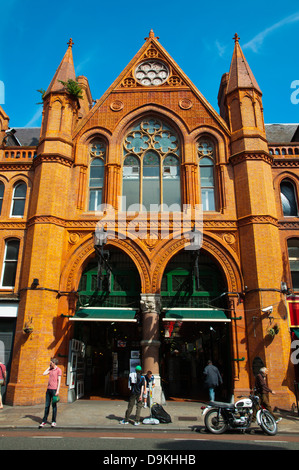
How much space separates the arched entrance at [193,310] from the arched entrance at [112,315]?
152 cm

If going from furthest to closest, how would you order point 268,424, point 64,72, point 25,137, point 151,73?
1. point 25,137
2. point 151,73
3. point 64,72
4. point 268,424

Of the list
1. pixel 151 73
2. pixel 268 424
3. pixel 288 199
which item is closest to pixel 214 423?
pixel 268 424

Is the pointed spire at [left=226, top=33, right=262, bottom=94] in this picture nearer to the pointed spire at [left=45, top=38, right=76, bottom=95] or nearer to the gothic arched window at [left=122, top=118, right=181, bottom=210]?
the gothic arched window at [left=122, top=118, right=181, bottom=210]

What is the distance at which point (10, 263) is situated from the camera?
55.3ft

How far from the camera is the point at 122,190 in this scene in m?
18.1

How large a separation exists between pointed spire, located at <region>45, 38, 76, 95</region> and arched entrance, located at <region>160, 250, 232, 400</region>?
10977mm

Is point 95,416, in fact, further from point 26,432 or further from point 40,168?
point 40,168

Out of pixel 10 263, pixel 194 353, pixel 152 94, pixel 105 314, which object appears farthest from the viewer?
pixel 194 353

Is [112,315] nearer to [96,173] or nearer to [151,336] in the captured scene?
[151,336]

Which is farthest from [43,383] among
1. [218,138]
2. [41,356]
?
[218,138]

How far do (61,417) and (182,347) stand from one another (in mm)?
14774

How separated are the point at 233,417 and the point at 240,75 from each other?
653 inches

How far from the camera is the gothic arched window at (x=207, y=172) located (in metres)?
17.8

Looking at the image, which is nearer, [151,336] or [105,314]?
[151,336]
